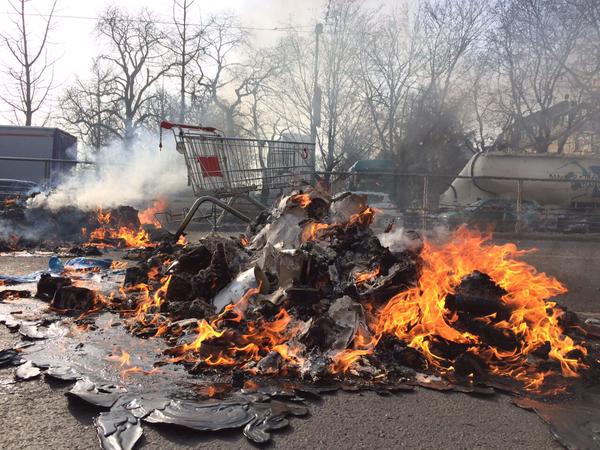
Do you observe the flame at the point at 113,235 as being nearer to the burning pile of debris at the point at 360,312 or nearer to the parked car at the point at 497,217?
the burning pile of debris at the point at 360,312

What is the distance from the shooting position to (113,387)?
9.36 feet

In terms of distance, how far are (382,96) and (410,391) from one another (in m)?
25.4

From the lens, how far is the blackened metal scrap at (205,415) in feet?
7.98

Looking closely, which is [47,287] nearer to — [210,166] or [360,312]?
[210,166]

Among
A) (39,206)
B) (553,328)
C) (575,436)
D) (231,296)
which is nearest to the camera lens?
(575,436)

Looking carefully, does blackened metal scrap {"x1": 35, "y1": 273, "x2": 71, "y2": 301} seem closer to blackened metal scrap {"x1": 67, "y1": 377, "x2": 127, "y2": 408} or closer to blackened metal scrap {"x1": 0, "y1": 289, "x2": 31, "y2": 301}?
blackened metal scrap {"x1": 0, "y1": 289, "x2": 31, "y2": 301}

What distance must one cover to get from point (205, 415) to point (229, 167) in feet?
19.3

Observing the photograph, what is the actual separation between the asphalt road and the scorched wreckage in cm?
8

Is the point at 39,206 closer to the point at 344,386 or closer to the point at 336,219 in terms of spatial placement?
the point at 336,219

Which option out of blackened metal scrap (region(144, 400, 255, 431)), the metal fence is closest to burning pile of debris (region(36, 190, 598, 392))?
blackened metal scrap (region(144, 400, 255, 431))

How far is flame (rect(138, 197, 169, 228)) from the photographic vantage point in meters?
12.1

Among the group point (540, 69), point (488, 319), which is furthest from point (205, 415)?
point (540, 69)

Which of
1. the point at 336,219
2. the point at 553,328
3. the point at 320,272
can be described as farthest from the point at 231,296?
the point at 553,328

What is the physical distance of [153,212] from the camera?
13188mm
